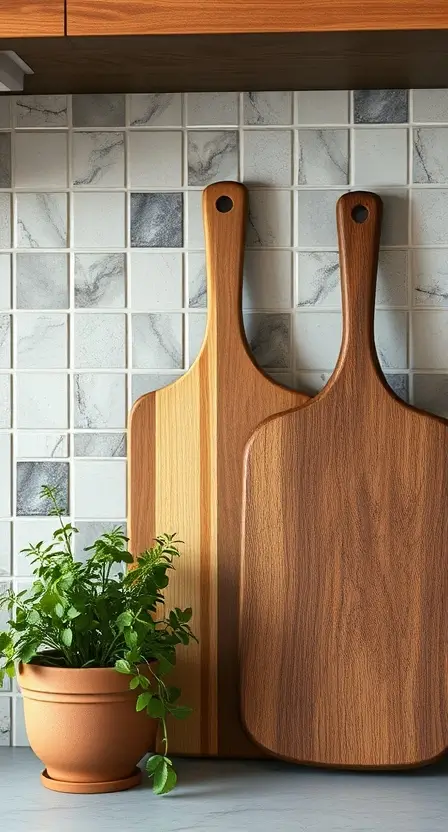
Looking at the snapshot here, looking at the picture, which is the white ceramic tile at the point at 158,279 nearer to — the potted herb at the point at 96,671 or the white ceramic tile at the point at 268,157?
the white ceramic tile at the point at 268,157

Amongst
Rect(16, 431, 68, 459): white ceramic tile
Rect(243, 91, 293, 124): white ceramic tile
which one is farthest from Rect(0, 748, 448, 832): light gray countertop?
Rect(243, 91, 293, 124): white ceramic tile

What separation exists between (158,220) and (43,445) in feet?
1.16

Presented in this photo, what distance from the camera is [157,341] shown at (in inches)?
55.7

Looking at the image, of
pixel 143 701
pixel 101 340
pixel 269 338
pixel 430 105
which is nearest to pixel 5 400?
pixel 101 340

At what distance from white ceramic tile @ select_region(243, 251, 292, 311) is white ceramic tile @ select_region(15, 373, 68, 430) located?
286 mm

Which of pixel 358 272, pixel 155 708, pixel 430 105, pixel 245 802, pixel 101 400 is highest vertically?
pixel 430 105

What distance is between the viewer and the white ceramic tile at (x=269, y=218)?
1405mm

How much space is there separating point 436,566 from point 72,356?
0.57 metres

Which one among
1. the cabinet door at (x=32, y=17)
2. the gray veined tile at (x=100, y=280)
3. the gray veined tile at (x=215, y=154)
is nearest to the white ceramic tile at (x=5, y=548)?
the gray veined tile at (x=100, y=280)

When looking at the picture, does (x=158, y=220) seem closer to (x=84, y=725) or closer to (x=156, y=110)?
(x=156, y=110)

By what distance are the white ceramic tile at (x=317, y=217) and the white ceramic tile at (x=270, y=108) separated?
0.11m

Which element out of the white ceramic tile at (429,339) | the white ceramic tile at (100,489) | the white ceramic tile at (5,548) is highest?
the white ceramic tile at (429,339)

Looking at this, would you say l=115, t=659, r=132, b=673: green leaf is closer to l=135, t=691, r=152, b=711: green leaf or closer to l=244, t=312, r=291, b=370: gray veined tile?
l=135, t=691, r=152, b=711: green leaf

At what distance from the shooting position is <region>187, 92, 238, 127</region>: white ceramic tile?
4.63 feet
